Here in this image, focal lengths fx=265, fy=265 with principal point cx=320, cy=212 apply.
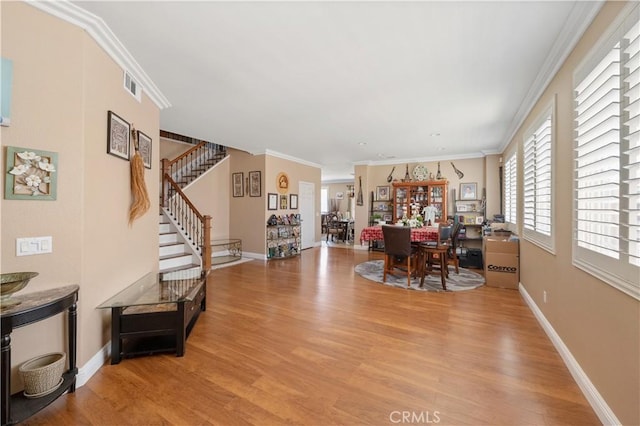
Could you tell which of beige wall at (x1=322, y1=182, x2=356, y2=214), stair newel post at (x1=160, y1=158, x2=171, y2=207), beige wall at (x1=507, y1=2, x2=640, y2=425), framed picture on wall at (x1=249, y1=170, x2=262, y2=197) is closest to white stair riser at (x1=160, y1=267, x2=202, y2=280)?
stair newel post at (x1=160, y1=158, x2=171, y2=207)

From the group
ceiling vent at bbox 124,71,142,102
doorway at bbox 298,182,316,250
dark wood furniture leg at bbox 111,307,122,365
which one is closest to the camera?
dark wood furniture leg at bbox 111,307,122,365

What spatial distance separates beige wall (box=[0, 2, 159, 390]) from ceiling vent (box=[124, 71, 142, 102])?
183 millimetres

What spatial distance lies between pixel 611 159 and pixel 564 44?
1227mm

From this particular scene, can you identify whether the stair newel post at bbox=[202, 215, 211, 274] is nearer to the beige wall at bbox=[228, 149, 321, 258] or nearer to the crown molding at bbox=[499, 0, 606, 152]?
the beige wall at bbox=[228, 149, 321, 258]

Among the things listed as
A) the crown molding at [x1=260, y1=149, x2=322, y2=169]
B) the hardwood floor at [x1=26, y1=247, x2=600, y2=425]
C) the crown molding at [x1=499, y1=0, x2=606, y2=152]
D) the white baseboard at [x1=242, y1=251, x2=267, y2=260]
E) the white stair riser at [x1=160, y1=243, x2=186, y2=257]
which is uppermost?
the crown molding at [x1=260, y1=149, x2=322, y2=169]

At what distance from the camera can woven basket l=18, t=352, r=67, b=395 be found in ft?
5.19

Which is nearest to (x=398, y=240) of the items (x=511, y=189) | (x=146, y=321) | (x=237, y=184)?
(x=511, y=189)

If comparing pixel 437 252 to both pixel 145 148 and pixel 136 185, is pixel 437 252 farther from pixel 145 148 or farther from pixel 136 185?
pixel 145 148

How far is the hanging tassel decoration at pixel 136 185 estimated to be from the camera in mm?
2641

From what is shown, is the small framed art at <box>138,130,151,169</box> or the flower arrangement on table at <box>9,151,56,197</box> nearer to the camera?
the flower arrangement on table at <box>9,151,56,197</box>

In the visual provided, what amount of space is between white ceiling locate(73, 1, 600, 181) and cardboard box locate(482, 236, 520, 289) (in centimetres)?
187

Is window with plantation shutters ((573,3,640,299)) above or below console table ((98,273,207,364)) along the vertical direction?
above

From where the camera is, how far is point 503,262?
4.19m

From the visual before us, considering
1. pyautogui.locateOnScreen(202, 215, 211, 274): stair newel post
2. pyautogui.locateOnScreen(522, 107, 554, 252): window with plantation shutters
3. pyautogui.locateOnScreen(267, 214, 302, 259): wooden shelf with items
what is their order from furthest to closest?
1. pyautogui.locateOnScreen(267, 214, 302, 259): wooden shelf with items
2. pyautogui.locateOnScreen(202, 215, 211, 274): stair newel post
3. pyautogui.locateOnScreen(522, 107, 554, 252): window with plantation shutters
